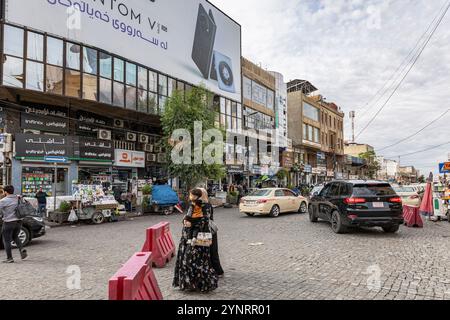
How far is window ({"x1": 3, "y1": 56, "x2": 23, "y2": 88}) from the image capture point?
17.1m

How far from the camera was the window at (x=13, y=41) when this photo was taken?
17.3m

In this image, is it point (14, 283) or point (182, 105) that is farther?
point (182, 105)

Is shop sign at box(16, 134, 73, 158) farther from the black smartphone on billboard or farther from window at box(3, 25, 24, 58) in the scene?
the black smartphone on billboard

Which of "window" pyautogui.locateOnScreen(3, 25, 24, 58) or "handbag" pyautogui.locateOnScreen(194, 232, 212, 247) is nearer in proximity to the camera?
"handbag" pyautogui.locateOnScreen(194, 232, 212, 247)

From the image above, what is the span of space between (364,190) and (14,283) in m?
9.52

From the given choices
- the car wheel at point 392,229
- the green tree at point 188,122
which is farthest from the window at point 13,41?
the car wheel at point 392,229

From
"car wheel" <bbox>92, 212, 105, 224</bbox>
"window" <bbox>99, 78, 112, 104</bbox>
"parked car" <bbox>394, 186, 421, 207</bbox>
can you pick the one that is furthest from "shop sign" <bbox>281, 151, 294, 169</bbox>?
"car wheel" <bbox>92, 212, 105, 224</bbox>

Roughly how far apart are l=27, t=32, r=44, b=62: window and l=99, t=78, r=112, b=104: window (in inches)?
138

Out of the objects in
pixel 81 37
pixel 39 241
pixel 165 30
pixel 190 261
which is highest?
pixel 165 30

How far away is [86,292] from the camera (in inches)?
218
